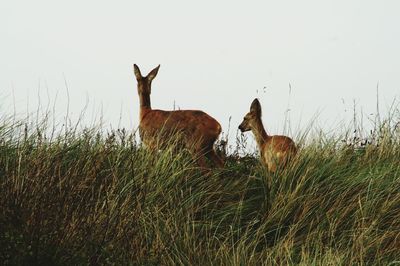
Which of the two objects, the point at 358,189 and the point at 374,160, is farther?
the point at 374,160

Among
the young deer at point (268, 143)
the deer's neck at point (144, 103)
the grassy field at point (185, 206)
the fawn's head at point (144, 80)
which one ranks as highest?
the fawn's head at point (144, 80)

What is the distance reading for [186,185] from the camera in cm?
782

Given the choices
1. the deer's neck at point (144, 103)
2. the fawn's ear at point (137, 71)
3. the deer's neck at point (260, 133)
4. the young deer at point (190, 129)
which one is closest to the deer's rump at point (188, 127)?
the young deer at point (190, 129)

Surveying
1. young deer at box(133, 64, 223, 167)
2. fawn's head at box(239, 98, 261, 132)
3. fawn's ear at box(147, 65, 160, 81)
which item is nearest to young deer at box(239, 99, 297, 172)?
fawn's head at box(239, 98, 261, 132)

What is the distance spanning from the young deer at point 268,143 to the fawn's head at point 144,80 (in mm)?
1553

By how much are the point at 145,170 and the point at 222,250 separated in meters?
1.81

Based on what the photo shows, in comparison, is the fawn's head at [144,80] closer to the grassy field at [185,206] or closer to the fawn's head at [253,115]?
the fawn's head at [253,115]

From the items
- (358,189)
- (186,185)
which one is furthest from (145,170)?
(358,189)

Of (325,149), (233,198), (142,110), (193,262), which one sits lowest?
(193,262)

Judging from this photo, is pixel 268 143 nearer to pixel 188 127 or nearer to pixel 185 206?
pixel 188 127

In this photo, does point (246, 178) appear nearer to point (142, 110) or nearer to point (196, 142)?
point (196, 142)

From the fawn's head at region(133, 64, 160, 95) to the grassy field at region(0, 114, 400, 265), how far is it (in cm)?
192

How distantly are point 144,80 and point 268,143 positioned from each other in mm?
2614

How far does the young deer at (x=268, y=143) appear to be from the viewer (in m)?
9.09
